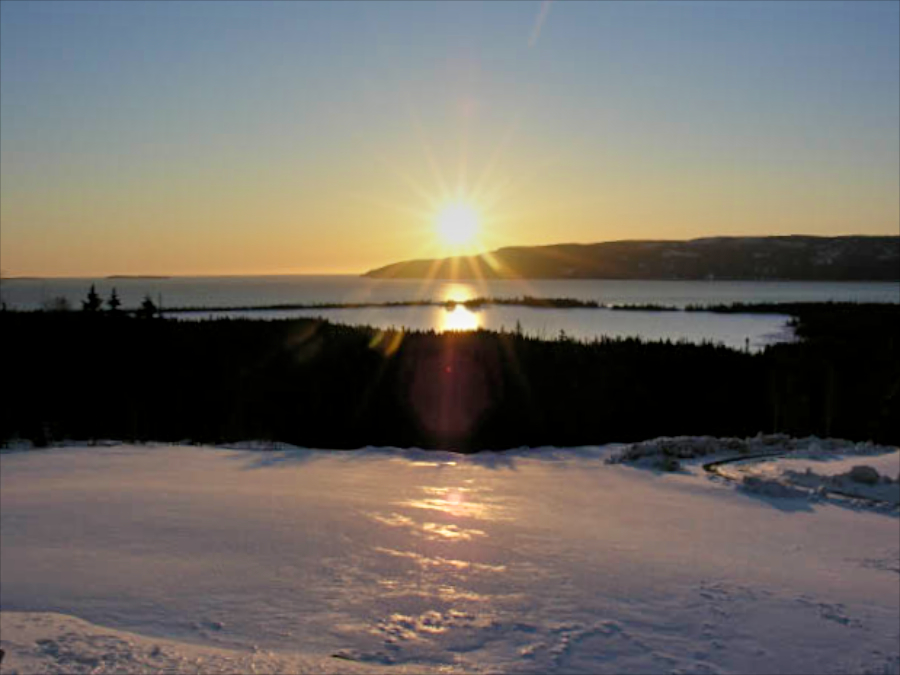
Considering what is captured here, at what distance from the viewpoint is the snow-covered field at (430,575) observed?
446 cm

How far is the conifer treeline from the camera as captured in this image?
18.0m

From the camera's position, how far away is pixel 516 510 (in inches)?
343

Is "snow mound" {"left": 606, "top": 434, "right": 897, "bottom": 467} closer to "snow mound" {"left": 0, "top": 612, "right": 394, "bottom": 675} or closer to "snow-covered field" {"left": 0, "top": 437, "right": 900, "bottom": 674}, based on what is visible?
"snow-covered field" {"left": 0, "top": 437, "right": 900, "bottom": 674}

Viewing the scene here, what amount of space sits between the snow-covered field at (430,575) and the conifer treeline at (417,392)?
757cm

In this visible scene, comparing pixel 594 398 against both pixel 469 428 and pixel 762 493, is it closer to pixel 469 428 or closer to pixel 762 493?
pixel 469 428

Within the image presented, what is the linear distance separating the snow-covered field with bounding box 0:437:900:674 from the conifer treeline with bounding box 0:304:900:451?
757cm

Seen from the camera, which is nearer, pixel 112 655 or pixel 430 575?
pixel 112 655

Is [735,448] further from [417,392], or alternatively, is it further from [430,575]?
[430,575]

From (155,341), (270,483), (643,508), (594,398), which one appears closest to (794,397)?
(594,398)

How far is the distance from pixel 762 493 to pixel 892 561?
277cm

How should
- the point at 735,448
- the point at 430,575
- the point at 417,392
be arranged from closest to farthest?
1. the point at 430,575
2. the point at 735,448
3. the point at 417,392

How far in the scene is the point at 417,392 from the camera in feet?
64.0

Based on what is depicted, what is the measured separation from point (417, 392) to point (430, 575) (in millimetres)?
13618

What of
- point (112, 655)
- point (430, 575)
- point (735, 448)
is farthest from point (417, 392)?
point (112, 655)
